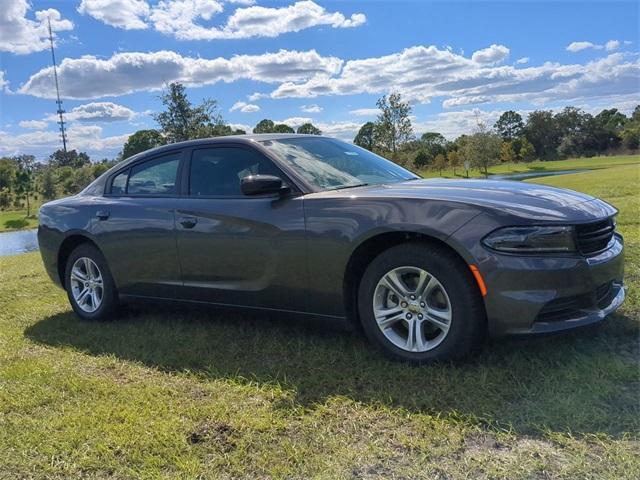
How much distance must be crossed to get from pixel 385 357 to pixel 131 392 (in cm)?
158

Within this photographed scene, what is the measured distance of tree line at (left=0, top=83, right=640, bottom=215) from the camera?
3170 cm

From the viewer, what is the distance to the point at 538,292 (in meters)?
3.12

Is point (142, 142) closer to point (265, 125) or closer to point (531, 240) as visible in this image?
point (265, 125)

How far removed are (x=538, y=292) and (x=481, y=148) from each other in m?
48.2

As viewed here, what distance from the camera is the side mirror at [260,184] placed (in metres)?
3.83

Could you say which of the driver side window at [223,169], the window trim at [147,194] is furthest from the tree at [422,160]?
the driver side window at [223,169]

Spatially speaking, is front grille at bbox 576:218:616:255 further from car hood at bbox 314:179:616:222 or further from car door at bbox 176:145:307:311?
car door at bbox 176:145:307:311

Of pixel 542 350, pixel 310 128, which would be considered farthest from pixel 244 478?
pixel 310 128

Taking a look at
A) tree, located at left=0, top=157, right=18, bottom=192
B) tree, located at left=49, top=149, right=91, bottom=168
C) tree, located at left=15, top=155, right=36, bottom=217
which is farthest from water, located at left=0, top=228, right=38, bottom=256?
tree, located at left=49, top=149, right=91, bottom=168

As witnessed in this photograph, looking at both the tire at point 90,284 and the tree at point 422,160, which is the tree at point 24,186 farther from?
A: the tire at point 90,284

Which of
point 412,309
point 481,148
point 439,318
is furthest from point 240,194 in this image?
point 481,148

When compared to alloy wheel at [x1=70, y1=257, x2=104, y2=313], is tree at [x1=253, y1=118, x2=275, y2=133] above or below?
above

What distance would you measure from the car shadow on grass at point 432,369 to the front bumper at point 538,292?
20 centimetres

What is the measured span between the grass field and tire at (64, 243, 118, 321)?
0.72 metres
